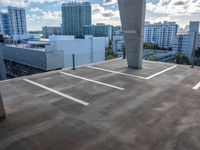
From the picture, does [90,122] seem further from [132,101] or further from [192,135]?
[192,135]

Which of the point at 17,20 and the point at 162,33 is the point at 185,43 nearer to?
the point at 162,33

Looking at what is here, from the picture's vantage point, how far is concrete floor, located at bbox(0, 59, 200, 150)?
322 cm

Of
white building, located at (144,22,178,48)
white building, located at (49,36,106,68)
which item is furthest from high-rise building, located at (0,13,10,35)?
white building, located at (144,22,178,48)

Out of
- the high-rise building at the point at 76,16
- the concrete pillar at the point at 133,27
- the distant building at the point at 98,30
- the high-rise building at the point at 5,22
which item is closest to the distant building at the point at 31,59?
the concrete pillar at the point at 133,27

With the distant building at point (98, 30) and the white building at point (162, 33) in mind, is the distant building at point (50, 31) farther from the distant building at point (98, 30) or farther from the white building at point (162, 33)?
the white building at point (162, 33)

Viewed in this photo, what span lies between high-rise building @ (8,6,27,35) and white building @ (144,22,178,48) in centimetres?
5014

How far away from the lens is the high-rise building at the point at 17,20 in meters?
64.1

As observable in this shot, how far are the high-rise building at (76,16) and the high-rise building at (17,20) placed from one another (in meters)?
16.7

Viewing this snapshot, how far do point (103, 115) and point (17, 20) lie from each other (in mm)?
73037

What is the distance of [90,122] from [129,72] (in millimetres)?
4819

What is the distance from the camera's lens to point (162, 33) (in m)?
60.2

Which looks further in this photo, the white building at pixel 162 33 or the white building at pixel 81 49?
the white building at pixel 162 33

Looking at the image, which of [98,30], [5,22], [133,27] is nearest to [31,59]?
[133,27]

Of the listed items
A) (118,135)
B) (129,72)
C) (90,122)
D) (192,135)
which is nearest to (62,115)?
(90,122)
